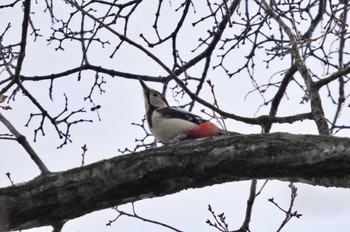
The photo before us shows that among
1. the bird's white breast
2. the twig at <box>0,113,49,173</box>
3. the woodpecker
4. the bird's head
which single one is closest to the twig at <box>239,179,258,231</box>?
the woodpecker

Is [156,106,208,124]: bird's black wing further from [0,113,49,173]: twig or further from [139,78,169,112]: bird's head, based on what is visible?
[0,113,49,173]: twig

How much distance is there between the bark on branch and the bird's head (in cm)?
342

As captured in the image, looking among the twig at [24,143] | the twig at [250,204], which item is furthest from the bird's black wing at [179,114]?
the twig at [24,143]

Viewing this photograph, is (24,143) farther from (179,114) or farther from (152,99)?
(152,99)

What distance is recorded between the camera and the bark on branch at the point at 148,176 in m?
2.73

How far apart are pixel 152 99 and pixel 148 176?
3635 mm

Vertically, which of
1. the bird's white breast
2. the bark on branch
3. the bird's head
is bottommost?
the bark on branch

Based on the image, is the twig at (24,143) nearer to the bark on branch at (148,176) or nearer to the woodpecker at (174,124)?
the bark on branch at (148,176)

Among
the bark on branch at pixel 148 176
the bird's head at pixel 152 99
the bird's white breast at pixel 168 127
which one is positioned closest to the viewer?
the bark on branch at pixel 148 176

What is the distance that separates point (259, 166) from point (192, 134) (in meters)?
2.54

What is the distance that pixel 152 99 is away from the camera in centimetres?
644

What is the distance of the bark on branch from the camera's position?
273cm

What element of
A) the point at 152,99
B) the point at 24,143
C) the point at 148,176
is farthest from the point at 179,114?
the point at 148,176

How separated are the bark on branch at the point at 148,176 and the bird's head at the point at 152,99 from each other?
135 inches
